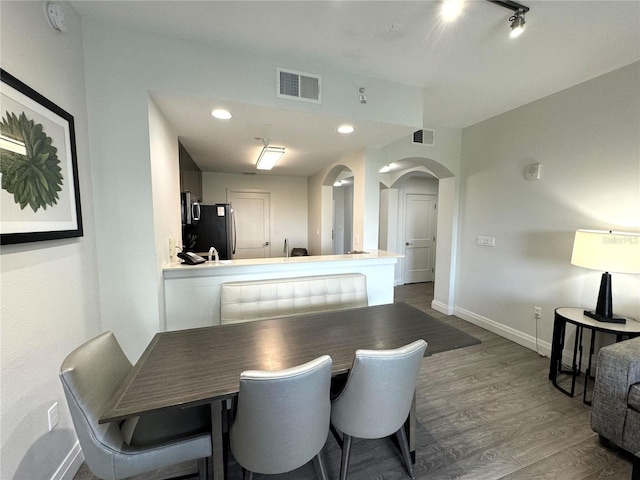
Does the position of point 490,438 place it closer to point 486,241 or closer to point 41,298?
point 486,241

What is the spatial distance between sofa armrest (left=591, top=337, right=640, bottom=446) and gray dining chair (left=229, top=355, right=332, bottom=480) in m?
1.89

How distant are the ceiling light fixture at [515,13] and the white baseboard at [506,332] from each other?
117 inches

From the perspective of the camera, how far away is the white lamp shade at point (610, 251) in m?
2.02

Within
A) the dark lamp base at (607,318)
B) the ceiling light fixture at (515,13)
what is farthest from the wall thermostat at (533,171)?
the ceiling light fixture at (515,13)

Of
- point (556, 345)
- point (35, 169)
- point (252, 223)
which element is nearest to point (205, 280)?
point (35, 169)

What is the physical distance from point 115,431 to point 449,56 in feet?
10.0

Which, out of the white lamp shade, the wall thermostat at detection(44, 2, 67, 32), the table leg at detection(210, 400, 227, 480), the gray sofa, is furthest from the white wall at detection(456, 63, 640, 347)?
the wall thermostat at detection(44, 2, 67, 32)

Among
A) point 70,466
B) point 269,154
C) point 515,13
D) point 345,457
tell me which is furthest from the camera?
point 269,154

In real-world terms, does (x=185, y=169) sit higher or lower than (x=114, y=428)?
higher

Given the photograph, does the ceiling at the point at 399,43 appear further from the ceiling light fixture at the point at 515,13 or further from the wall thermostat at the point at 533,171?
the wall thermostat at the point at 533,171

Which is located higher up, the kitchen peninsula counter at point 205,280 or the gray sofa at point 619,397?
the kitchen peninsula counter at point 205,280

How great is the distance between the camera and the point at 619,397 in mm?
1684

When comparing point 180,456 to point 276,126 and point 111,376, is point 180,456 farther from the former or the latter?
point 276,126

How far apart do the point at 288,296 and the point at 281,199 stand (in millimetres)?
3854
